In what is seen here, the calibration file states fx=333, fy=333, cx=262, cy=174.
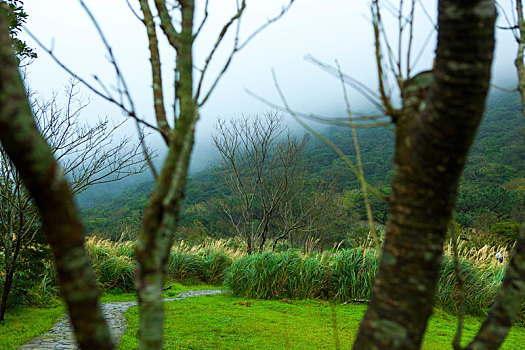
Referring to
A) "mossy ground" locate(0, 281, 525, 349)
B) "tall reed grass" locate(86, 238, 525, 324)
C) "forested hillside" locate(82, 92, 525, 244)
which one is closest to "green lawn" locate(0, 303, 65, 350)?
"mossy ground" locate(0, 281, 525, 349)

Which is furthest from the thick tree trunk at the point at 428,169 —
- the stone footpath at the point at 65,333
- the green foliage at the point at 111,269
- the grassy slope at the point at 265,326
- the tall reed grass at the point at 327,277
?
the green foliage at the point at 111,269

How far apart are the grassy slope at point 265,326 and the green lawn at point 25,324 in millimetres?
1121

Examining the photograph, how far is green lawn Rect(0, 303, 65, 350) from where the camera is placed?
3910 mm

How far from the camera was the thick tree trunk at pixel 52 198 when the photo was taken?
65 cm

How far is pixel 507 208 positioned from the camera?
70.4 feet

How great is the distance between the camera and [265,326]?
4508 mm

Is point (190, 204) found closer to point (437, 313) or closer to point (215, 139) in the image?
point (215, 139)

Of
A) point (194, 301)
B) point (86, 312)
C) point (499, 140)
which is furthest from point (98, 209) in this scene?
point (499, 140)

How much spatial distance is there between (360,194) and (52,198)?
18.8 metres

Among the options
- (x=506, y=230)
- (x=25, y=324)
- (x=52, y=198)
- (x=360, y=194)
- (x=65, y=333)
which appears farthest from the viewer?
(x=360, y=194)

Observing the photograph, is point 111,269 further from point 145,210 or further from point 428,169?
point 428,169

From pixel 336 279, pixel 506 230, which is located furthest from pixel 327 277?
pixel 506 230

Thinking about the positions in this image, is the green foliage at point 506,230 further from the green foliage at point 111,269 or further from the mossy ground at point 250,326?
the green foliage at point 111,269

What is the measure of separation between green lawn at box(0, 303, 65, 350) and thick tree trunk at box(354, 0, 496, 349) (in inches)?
174
